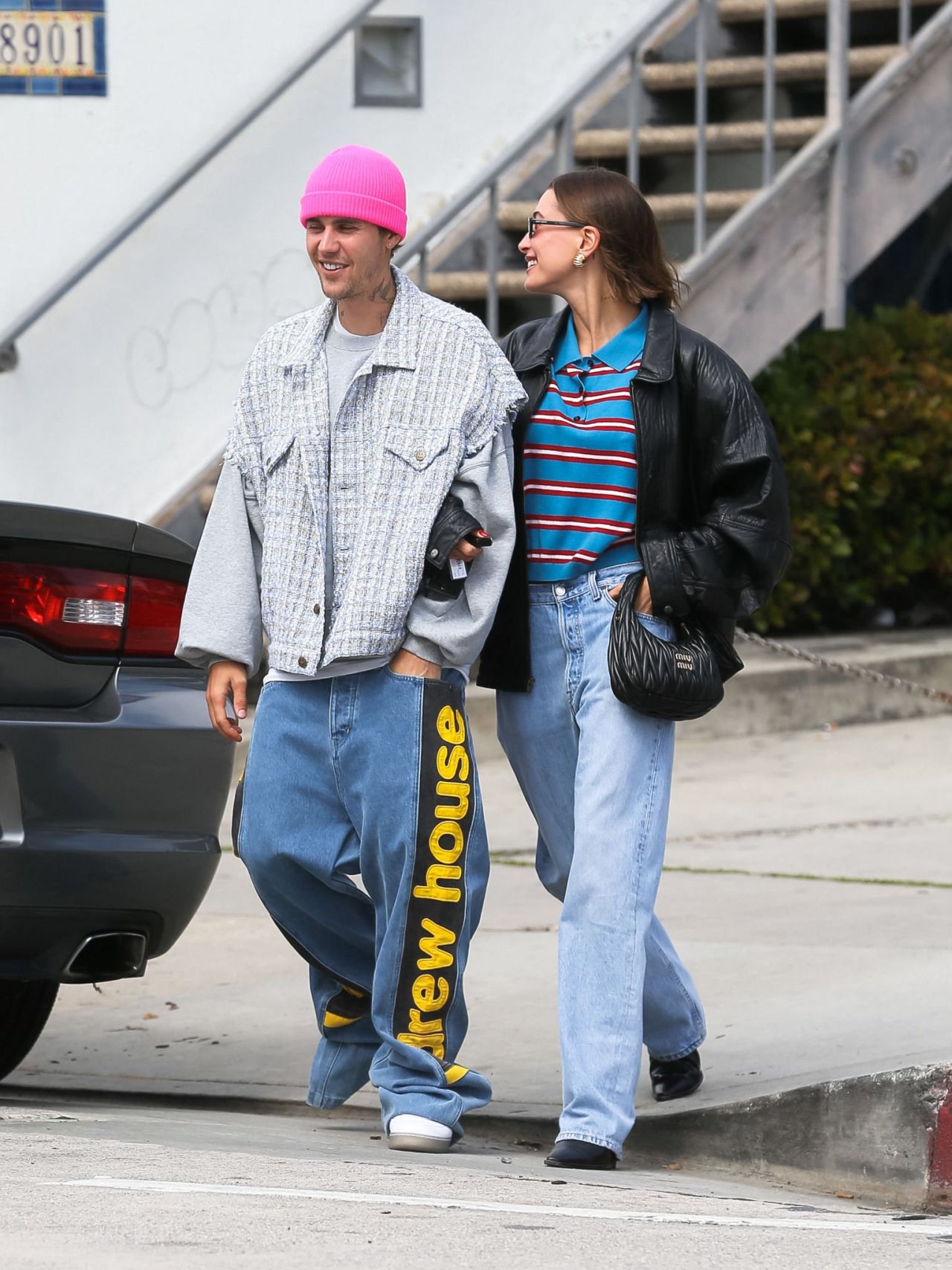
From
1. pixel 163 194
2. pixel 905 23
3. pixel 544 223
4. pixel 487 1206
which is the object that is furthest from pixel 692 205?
pixel 487 1206

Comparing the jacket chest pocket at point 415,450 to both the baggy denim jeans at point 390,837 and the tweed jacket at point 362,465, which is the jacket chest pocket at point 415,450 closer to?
the tweed jacket at point 362,465

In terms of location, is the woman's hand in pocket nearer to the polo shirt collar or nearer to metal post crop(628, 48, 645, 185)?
the polo shirt collar

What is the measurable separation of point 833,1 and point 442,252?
188 cm

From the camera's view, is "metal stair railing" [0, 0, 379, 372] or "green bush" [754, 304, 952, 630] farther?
"green bush" [754, 304, 952, 630]

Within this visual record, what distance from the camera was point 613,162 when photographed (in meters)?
9.50

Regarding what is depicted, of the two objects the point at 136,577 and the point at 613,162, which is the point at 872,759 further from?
the point at 136,577

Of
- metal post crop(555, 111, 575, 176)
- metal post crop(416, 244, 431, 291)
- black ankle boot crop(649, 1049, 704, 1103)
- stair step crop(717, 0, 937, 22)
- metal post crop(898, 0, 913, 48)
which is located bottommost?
black ankle boot crop(649, 1049, 704, 1103)

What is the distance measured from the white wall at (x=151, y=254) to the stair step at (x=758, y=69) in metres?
1.35

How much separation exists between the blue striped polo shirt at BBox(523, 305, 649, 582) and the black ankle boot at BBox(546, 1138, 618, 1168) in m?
0.97

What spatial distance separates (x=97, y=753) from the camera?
A: 157 inches

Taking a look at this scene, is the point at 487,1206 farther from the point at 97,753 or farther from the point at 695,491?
the point at 695,491

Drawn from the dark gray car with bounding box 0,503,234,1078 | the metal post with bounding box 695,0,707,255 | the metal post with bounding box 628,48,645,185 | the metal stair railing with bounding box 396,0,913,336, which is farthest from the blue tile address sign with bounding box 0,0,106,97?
the dark gray car with bounding box 0,503,234,1078

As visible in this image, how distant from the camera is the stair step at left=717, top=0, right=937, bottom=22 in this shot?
9.29m

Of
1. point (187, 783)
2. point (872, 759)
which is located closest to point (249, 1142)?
point (187, 783)
